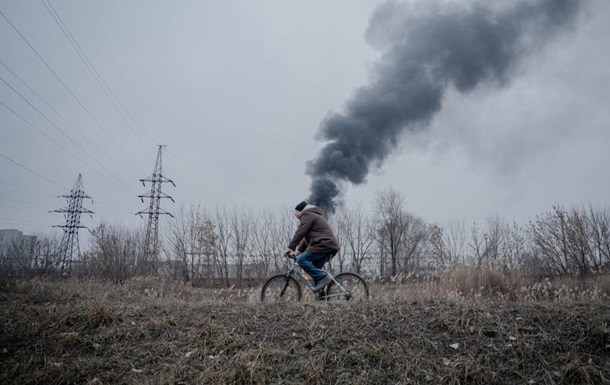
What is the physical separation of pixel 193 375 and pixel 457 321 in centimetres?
344

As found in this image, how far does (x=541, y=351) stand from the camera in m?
4.43

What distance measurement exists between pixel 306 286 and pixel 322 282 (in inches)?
25.9

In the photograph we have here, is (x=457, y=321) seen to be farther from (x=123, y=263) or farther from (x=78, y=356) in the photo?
(x=123, y=263)

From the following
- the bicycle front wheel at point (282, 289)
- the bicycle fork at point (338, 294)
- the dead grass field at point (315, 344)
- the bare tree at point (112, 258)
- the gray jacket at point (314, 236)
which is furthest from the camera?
the bare tree at point (112, 258)

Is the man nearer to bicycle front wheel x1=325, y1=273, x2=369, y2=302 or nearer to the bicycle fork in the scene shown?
the bicycle fork

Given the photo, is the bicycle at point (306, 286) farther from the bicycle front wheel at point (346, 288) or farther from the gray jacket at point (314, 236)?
the gray jacket at point (314, 236)

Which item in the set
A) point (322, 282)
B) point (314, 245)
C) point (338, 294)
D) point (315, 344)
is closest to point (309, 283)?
point (322, 282)

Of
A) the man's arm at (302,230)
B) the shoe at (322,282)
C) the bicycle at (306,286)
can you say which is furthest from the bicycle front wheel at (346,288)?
the man's arm at (302,230)

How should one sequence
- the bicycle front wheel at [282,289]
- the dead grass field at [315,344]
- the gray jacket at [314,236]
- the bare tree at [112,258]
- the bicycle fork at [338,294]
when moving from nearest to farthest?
1. the dead grass field at [315,344]
2. the bicycle fork at [338,294]
3. the gray jacket at [314,236]
4. the bicycle front wheel at [282,289]
5. the bare tree at [112,258]

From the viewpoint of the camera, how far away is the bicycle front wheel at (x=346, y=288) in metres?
7.06

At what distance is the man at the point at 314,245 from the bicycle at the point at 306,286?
20 centimetres

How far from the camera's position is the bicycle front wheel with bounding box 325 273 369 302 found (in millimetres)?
7059

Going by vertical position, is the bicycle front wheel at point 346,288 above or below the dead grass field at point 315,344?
above

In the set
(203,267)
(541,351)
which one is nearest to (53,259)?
(203,267)
